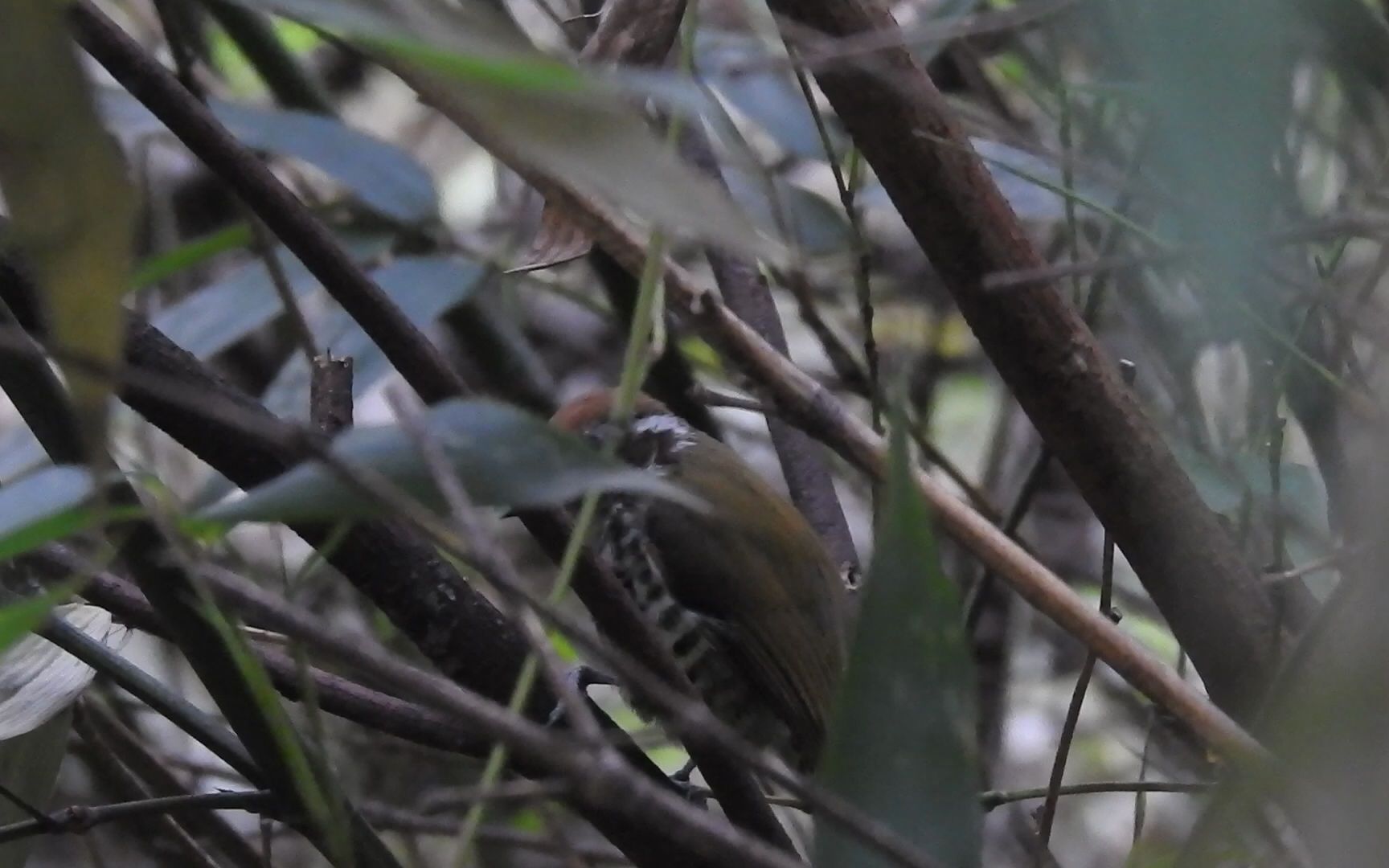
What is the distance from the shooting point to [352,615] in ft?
7.72

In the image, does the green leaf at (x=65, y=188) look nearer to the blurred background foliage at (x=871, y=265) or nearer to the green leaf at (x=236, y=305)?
the blurred background foliage at (x=871, y=265)

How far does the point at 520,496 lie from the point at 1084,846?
2219 millimetres

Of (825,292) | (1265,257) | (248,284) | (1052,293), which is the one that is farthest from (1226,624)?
(825,292)

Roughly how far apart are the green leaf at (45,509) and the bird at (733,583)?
927mm

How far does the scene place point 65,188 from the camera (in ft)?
1.58

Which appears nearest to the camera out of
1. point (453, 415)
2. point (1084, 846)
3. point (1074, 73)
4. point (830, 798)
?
point (830, 798)

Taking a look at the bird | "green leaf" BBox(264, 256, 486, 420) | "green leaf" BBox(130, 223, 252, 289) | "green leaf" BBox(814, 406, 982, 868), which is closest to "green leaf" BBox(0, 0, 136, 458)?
"green leaf" BBox(814, 406, 982, 868)

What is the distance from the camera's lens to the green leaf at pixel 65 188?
0.46 metres

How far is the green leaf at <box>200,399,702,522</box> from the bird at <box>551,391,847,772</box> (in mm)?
959

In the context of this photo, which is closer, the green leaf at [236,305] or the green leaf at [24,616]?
the green leaf at [24,616]

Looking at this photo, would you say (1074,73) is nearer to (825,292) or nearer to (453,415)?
(825,292)

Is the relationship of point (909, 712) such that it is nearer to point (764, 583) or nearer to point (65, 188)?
point (65, 188)

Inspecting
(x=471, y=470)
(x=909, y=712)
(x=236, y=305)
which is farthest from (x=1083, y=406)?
(x=236, y=305)

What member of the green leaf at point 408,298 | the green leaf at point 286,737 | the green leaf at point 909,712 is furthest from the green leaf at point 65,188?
the green leaf at point 408,298
